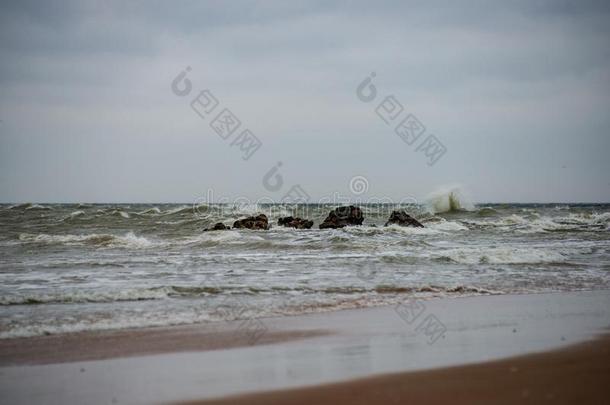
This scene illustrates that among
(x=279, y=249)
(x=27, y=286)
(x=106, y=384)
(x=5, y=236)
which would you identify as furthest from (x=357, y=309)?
(x=5, y=236)

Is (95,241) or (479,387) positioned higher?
(95,241)

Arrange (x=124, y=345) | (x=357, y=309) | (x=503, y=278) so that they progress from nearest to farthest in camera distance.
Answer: (x=124, y=345) → (x=357, y=309) → (x=503, y=278)

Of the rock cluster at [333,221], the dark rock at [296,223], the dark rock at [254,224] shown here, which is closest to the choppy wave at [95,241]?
the rock cluster at [333,221]

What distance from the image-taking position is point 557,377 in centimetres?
405

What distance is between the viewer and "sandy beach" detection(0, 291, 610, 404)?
3.86 m

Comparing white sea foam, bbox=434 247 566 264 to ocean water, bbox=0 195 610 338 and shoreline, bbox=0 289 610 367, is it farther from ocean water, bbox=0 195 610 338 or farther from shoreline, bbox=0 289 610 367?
shoreline, bbox=0 289 610 367

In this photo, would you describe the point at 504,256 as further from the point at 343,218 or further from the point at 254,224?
the point at 343,218

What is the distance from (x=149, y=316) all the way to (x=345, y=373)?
3.25 meters

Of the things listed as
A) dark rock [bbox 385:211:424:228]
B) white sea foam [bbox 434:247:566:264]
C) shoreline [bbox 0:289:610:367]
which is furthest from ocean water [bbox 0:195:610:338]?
dark rock [bbox 385:211:424:228]

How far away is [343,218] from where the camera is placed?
79.9 ft

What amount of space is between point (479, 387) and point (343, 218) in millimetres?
20483

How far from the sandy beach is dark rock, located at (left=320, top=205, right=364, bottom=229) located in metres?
16.9

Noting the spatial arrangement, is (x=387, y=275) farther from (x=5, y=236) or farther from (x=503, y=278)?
(x=5, y=236)

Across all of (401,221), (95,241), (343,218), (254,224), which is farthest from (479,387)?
(343,218)
